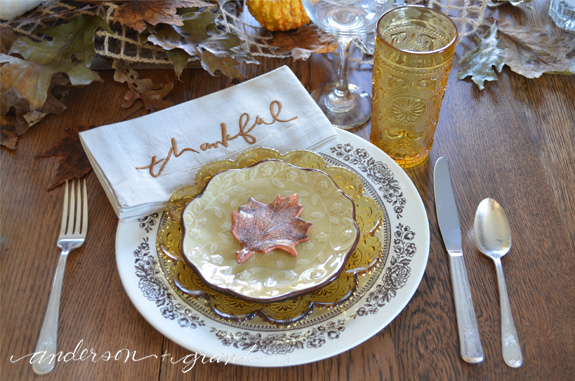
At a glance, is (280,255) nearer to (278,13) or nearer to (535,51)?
(278,13)

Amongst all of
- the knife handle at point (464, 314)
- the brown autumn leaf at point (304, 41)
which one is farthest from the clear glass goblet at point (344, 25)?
the knife handle at point (464, 314)

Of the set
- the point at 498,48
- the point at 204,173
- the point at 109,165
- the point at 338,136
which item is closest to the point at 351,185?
the point at 338,136

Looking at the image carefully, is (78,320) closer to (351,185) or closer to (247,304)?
(247,304)

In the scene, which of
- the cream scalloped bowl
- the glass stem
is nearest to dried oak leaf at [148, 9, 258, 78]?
the glass stem

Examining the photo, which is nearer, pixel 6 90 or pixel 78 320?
pixel 78 320

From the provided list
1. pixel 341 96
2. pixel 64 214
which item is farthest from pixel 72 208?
pixel 341 96

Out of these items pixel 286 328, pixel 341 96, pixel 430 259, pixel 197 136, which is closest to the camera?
pixel 286 328

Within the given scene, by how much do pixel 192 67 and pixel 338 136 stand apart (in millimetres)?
365

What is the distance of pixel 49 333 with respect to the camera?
0.71 m

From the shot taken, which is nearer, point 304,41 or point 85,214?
point 85,214

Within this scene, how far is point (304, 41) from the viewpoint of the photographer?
43.4 inches

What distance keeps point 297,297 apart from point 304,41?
607 mm

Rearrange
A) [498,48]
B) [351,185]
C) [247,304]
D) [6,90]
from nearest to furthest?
[247,304]
[351,185]
[6,90]
[498,48]

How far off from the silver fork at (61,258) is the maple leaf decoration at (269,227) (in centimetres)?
25
